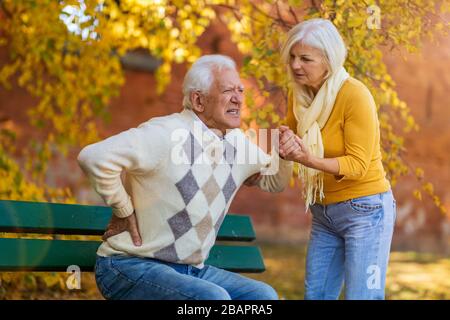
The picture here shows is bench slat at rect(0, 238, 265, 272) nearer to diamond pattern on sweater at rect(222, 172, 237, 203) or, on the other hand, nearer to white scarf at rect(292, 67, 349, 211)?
diamond pattern on sweater at rect(222, 172, 237, 203)

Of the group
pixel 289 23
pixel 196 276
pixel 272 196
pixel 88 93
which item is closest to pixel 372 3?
pixel 289 23

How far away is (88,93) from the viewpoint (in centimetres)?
691

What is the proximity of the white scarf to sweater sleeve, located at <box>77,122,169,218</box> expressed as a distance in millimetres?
663

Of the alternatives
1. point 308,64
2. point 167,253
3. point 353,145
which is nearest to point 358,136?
point 353,145

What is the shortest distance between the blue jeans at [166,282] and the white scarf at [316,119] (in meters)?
0.48


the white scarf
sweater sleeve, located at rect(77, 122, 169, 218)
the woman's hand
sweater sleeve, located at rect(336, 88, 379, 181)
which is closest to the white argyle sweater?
sweater sleeve, located at rect(77, 122, 169, 218)

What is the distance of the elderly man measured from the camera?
3154 mm

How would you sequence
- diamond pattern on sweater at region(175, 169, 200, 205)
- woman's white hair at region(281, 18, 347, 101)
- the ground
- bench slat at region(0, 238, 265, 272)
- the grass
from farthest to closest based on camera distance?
the grass → the ground → bench slat at region(0, 238, 265, 272) → woman's white hair at region(281, 18, 347, 101) → diamond pattern on sweater at region(175, 169, 200, 205)

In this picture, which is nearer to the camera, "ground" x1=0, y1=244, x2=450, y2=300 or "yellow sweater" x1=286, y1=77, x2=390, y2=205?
"yellow sweater" x1=286, y1=77, x2=390, y2=205

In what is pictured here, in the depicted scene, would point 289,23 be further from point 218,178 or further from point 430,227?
point 430,227

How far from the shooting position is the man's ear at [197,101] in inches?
135

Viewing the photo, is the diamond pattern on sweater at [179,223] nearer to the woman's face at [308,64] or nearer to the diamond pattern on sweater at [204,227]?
the diamond pattern on sweater at [204,227]

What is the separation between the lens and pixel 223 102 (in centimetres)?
339

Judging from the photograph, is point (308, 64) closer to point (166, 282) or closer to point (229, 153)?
point (229, 153)
